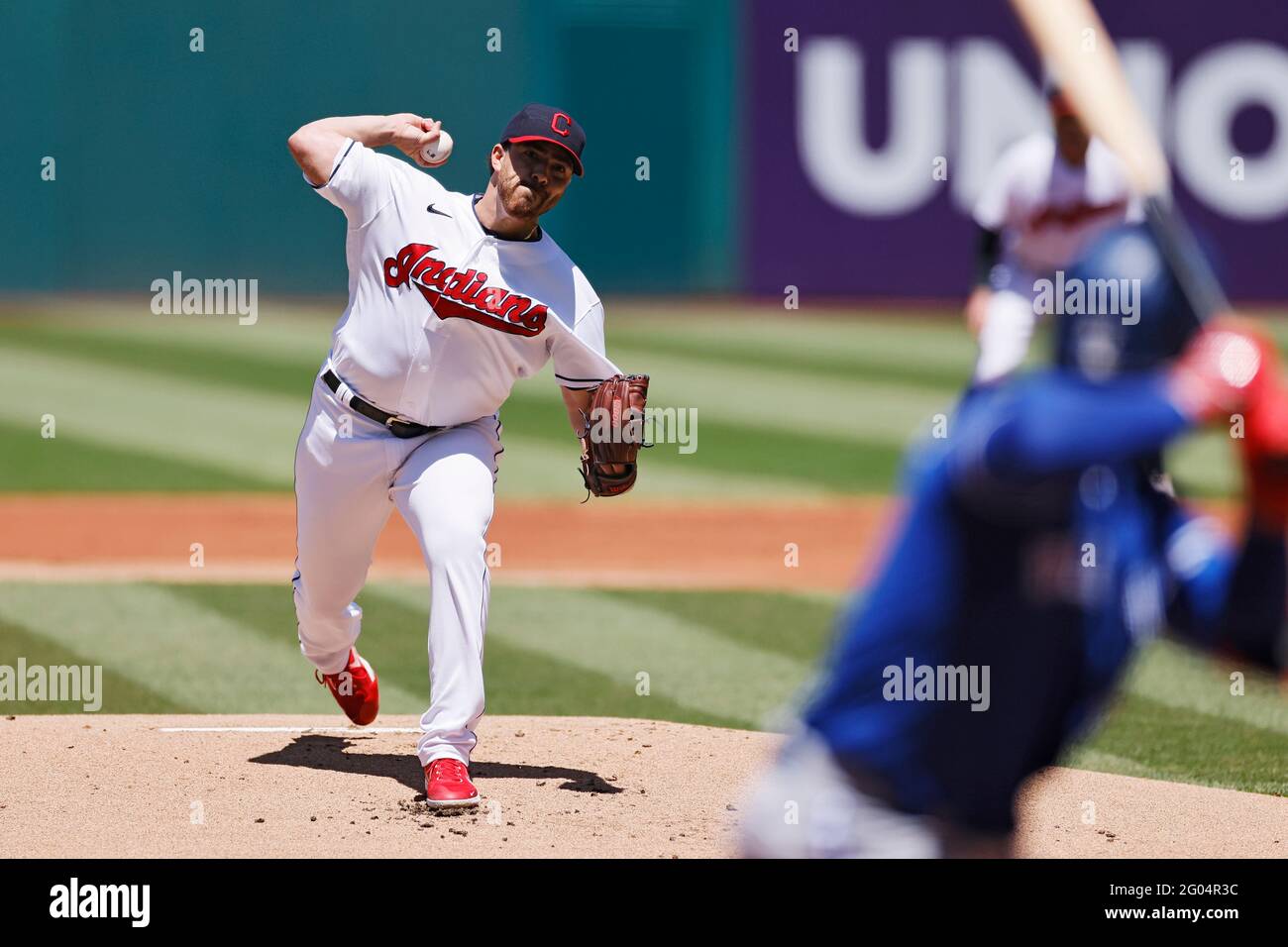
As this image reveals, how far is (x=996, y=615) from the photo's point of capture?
9.09 feet

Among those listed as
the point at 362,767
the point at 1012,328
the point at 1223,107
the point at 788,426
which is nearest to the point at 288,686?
the point at 362,767

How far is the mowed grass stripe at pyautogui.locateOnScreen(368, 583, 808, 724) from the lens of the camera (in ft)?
24.1

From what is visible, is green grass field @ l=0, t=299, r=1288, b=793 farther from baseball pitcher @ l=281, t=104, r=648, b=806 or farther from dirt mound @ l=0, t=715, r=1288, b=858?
baseball pitcher @ l=281, t=104, r=648, b=806

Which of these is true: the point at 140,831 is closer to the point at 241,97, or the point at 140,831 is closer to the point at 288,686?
the point at 288,686

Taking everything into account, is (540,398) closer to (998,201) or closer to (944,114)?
(944,114)

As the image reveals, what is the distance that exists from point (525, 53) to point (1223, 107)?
679 cm

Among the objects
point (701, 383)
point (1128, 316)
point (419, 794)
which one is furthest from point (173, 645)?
point (701, 383)

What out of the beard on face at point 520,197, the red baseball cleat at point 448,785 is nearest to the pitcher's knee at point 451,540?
the red baseball cleat at point 448,785

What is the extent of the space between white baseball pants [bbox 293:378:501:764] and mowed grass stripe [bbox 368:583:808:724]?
5.75ft

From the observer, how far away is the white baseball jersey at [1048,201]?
6.30m

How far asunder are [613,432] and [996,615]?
2.86 m

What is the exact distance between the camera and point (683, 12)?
1833 centimetres

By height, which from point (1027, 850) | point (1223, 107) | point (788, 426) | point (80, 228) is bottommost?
point (1027, 850)

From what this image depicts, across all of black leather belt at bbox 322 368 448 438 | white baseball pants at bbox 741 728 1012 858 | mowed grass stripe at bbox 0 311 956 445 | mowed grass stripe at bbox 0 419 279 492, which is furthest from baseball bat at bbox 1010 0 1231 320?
mowed grass stripe at bbox 0 311 956 445
